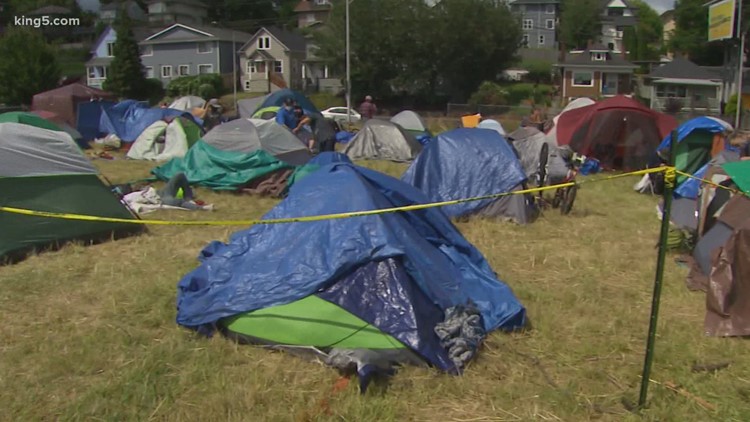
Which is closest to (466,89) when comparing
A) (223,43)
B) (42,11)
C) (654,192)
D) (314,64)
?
(314,64)

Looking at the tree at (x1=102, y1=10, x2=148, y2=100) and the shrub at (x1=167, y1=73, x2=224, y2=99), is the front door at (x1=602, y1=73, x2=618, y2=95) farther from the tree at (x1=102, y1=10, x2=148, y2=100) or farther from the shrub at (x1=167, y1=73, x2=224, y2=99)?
the tree at (x1=102, y1=10, x2=148, y2=100)

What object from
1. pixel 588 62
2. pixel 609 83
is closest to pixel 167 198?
pixel 588 62

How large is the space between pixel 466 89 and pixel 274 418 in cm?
4095

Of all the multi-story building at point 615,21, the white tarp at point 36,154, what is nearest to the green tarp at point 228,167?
the white tarp at point 36,154

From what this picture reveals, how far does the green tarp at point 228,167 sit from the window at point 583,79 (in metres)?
39.1

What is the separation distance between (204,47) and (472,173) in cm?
4723

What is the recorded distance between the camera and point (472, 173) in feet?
32.9

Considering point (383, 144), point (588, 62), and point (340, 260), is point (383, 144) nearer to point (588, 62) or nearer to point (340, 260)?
point (340, 260)

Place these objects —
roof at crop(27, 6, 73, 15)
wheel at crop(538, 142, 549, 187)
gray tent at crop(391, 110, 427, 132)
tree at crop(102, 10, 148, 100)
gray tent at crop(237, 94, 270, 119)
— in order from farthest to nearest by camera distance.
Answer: roof at crop(27, 6, 73, 15), tree at crop(102, 10, 148, 100), gray tent at crop(237, 94, 270, 119), gray tent at crop(391, 110, 427, 132), wheel at crop(538, 142, 549, 187)

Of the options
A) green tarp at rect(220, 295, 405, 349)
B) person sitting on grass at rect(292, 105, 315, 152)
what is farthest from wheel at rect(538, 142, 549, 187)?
green tarp at rect(220, 295, 405, 349)

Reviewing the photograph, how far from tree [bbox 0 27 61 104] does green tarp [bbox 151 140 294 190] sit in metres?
32.2

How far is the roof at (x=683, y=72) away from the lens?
4497 centimetres

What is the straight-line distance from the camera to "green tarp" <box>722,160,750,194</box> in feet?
20.4

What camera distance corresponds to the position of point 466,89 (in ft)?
143
